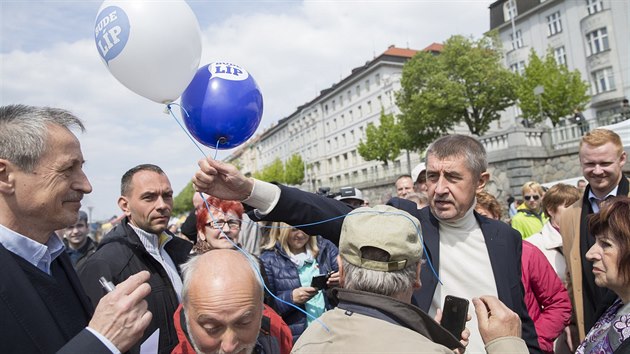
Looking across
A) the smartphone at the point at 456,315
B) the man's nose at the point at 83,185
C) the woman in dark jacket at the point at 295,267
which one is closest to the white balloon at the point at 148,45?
the man's nose at the point at 83,185

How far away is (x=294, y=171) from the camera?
65438 mm

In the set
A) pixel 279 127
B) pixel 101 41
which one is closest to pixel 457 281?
pixel 101 41

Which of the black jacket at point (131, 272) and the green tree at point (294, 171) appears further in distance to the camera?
the green tree at point (294, 171)

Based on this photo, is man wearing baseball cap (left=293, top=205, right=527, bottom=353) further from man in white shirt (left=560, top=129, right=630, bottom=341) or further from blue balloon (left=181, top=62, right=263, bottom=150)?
man in white shirt (left=560, top=129, right=630, bottom=341)

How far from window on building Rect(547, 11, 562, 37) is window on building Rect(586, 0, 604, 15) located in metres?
2.62

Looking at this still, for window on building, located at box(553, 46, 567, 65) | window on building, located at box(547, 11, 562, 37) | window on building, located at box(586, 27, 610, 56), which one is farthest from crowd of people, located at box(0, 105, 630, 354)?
window on building, located at box(547, 11, 562, 37)

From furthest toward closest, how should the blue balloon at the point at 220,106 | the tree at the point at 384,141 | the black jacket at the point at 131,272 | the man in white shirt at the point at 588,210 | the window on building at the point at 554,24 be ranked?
1. the tree at the point at 384,141
2. the window on building at the point at 554,24
3. the man in white shirt at the point at 588,210
4. the black jacket at the point at 131,272
5. the blue balloon at the point at 220,106

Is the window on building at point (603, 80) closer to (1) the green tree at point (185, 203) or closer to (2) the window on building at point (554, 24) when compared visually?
(2) the window on building at point (554, 24)

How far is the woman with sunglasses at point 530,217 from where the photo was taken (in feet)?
19.9

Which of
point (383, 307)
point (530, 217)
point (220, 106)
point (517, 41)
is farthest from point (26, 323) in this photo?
point (517, 41)

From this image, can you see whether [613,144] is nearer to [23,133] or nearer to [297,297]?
[297,297]

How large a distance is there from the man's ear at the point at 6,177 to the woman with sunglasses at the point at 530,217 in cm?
576

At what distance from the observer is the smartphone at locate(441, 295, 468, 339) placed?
73.7 inches

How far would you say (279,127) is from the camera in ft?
271
